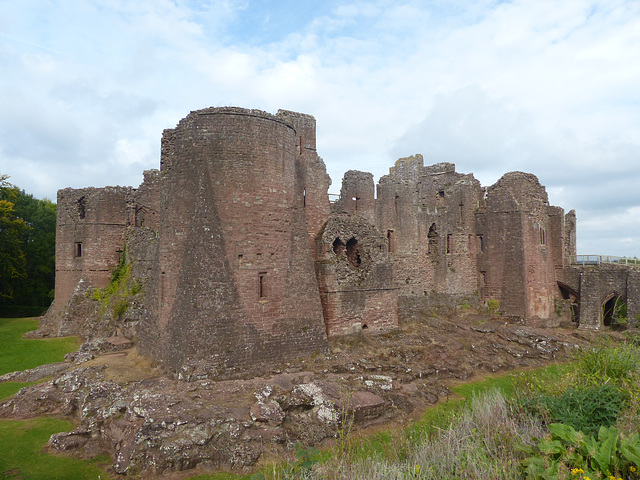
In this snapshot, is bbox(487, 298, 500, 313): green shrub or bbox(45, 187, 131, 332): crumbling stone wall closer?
bbox(45, 187, 131, 332): crumbling stone wall

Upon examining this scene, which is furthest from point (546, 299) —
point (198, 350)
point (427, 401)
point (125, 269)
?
point (125, 269)

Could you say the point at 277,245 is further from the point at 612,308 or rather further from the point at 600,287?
the point at 612,308

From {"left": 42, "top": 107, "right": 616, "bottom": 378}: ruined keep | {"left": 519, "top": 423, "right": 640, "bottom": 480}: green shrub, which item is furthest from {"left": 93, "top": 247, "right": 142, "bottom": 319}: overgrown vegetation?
{"left": 519, "top": 423, "right": 640, "bottom": 480}: green shrub

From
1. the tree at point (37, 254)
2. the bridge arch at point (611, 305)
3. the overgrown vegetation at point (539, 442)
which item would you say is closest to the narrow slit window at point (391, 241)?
the bridge arch at point (611, 305)

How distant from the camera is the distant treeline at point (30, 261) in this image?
96.2ft

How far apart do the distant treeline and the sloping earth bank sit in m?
18.8

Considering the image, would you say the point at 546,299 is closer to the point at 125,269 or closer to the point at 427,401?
the point at 427,401

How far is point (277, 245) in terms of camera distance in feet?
43.1

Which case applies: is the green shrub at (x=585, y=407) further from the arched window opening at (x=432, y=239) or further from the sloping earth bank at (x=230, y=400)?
the arched window opening at (x=432, y=239)

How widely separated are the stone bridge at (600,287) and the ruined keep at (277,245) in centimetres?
108

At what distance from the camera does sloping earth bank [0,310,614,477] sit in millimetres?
8828

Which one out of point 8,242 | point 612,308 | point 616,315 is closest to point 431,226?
point 616,315

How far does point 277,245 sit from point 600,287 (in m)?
21.2

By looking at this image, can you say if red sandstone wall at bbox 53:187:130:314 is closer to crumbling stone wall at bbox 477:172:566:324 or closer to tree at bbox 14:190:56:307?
tree at bbox 14:190:56:307
